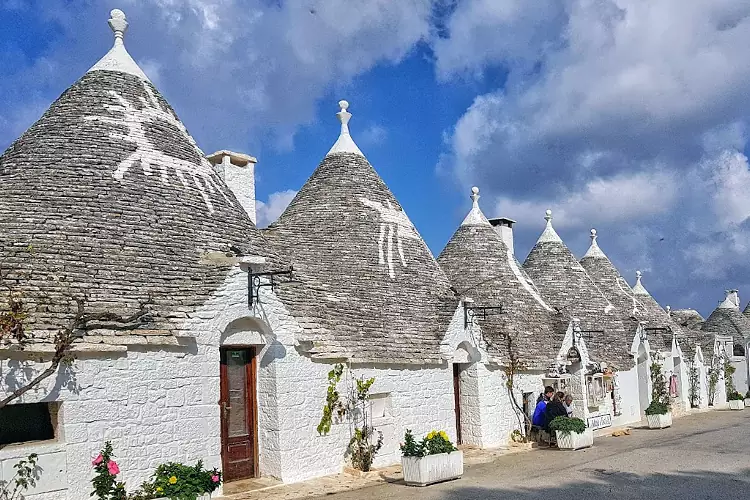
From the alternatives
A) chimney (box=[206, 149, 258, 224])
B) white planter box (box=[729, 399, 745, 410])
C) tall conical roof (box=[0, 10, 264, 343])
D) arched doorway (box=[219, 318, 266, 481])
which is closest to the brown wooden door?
arched doorway (box=[219, 318, 266, 481])

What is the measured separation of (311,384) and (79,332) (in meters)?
4.02

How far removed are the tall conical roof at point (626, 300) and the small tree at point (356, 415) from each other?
15280mm

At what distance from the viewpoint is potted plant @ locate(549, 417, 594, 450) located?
52.6ft

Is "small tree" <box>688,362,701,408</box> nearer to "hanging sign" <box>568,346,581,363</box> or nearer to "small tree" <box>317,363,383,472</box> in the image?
"hanging sign" <box>568,346,581,363</box>

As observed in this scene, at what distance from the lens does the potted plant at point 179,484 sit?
894 cm

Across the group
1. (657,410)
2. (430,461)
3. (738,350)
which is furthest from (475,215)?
(738,350)

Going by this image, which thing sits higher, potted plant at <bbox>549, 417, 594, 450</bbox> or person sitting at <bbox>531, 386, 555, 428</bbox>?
person sitting at <bbox>531, 386, 555, 428</bbox>

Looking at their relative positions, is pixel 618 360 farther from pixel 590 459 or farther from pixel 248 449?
pixel 248 449

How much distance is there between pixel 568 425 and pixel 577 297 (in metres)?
8.99

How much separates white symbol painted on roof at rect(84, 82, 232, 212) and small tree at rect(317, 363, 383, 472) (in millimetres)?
3486

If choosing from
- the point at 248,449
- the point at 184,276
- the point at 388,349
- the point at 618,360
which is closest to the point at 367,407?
the point at 388,349

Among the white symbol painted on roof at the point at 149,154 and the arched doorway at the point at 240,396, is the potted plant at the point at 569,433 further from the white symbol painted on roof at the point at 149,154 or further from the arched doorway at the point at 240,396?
the white symbol painted on roof at the point at 149,154

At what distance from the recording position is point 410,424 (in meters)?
14.3

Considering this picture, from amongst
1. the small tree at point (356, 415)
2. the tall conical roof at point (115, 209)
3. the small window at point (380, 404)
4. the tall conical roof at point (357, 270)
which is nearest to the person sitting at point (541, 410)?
the tall conical roof at point (357, 270)
